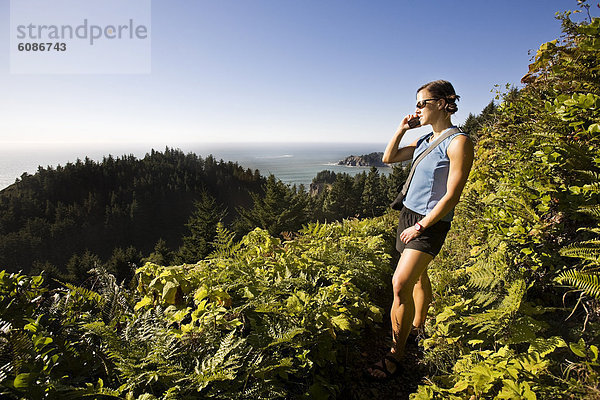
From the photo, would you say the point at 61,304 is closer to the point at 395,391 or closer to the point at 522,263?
the point at 395,391

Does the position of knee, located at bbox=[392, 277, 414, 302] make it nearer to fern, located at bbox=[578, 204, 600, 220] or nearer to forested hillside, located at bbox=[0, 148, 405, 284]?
fern, located at bbox=[578, 204, 600, 220]

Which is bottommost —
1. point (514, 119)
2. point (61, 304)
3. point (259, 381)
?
point (259, 381)

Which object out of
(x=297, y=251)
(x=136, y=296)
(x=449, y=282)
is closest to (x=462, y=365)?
(x=449, y=282)

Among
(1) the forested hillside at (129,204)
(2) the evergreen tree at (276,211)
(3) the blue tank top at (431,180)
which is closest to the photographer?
(3) the blue tank top at (431,180)

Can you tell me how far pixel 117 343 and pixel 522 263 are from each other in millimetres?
3415

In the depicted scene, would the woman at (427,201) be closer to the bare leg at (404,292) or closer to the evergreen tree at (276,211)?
the bare leg at (404,292)

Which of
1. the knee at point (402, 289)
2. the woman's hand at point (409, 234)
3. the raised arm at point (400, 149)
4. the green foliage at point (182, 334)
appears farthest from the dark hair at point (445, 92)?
the green foliage at point (182, 334)

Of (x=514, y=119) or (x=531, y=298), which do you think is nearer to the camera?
(x=531, y=298)

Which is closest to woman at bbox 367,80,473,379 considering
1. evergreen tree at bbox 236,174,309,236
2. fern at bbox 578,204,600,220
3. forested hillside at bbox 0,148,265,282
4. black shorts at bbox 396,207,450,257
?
black shorts at bbox 396,207,450,257

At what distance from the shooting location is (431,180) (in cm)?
244

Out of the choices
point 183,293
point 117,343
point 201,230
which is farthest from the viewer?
point 201,230

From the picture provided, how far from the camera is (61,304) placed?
1.88 metres

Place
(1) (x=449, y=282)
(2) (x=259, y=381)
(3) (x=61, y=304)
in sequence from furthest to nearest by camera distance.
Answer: (1) (x=449, y=282) < (3) (x=61, y=304) < (2) (x=259, y=381)

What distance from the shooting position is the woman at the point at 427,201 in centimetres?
224
